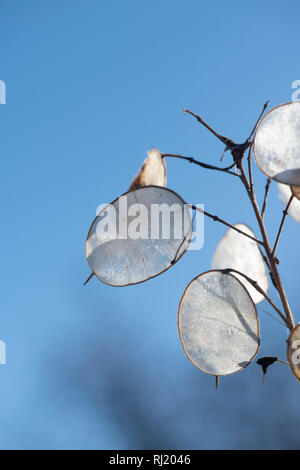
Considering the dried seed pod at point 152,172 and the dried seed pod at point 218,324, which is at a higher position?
the dried seed pod at point 152,172

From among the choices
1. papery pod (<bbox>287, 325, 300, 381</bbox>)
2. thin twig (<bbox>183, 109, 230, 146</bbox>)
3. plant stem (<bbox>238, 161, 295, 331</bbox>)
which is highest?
thin twig (<bbox>183, 109, 230, 146</bbox>)

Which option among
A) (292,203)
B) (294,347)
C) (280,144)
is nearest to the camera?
(294,347)

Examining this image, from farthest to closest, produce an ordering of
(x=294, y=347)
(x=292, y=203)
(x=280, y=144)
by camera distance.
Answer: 1. (x=292, y=203)
2. (x=280, y=144)
3. (x=294, y=347)

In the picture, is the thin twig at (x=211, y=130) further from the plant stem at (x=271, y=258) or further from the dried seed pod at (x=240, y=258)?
the dried seed pod at (x=240, y=258)

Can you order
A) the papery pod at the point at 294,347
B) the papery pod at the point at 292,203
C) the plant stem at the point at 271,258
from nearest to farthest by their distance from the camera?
the papery pod at the point at 294,347, the plant stem at the point at 271,258, the papery pod at the point at 292,203

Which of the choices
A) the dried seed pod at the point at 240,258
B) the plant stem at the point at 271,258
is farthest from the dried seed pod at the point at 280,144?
the dried seed pod at the point at 240,258

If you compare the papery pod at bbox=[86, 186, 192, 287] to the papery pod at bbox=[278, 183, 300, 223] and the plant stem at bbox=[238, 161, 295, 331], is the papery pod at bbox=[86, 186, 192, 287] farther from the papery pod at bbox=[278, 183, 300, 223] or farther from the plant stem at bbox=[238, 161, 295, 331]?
the papery pod at bbox=[278, 183, 300, 223]

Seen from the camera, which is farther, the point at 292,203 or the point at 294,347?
the point at 292,203

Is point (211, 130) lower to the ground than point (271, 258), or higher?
higher

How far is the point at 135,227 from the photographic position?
1029 millimetres

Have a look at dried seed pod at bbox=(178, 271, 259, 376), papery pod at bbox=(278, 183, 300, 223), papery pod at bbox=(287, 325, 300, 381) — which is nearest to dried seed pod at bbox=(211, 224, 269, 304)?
papery pod at bbox=(278, 183, 300, 223)

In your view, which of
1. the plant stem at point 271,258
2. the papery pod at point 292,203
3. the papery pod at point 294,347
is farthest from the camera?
the papery pod at point 292,203

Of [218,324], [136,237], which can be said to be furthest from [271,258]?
[136,237]

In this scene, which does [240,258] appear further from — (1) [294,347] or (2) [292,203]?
(1) [294,347]
